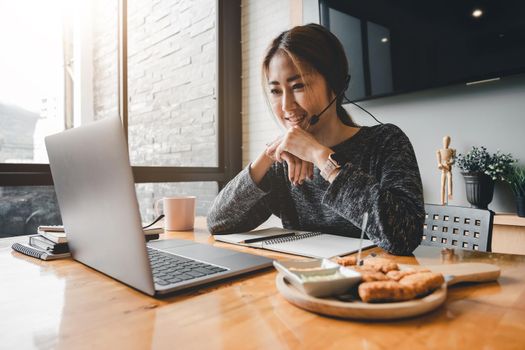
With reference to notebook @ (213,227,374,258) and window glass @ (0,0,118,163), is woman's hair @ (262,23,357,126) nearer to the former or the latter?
notebook @ (213,227,374,258)

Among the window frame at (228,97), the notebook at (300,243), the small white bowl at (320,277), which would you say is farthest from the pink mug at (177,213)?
the window frame at (228,97)

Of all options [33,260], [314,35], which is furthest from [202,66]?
[33,260]

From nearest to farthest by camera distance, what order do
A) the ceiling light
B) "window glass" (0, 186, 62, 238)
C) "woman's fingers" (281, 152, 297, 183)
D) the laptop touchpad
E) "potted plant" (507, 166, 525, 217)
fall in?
1. the laptop touchpad
2. "woman's fingers" (281, 152, 297, 183)
3. "potted plant" (507, 166, 525, 217)
4. the ceiling light
5. "window glass" (0, 186, 62, 238)

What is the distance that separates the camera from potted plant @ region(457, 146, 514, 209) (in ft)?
4.96

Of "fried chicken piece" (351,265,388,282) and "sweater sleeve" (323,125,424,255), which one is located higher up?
"sweater sleeve" (323,125,424,255)

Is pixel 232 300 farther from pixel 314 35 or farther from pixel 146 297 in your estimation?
pixel 314 35

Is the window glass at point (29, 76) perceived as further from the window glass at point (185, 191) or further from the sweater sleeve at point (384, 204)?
the sweater sleeve at point (384, 204)

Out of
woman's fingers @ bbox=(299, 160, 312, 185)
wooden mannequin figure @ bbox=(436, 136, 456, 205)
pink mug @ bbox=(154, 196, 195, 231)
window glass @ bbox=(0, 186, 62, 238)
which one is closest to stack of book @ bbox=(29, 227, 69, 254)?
pink mug @ bbox=(154, 196, 195, 231)

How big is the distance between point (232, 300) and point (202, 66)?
2510 mm

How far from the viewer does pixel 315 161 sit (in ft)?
3.29

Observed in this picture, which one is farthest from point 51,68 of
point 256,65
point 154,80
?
point 256,65

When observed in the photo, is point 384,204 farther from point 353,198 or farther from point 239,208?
point 239,208

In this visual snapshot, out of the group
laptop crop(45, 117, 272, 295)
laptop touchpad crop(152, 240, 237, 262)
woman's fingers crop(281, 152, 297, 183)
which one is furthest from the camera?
woman's fingers crop(281, 152, 297, 183)

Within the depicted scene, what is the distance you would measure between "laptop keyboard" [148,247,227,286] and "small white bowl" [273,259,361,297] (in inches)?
6.3
